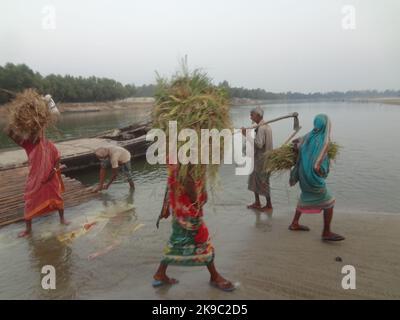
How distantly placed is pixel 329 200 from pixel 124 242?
2.89 m

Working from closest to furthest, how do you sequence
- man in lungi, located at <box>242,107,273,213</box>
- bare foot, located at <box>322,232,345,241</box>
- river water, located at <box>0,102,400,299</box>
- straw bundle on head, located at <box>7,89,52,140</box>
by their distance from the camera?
river water, located at <box>0,102,400,299</box>
bare foot, located at <box>322,232,345,241</box>
straw bundle on head, located at <box>7,89,52,140</box>
man in lungi, located at <box>242,107,273,213</box>

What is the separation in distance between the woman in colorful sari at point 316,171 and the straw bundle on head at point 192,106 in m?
1.70

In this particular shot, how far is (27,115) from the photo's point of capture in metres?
4.55

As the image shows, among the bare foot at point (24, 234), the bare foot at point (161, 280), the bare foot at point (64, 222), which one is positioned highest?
the bare foot at point (161, 280)

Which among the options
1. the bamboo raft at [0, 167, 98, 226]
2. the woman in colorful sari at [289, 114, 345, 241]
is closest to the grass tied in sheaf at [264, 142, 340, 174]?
the woman in colorful sari at [289, 114, 345, 241]

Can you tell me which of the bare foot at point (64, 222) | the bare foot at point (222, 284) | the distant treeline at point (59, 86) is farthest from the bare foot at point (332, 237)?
the distant treeline at point (59, 86)

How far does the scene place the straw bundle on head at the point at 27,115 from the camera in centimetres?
454

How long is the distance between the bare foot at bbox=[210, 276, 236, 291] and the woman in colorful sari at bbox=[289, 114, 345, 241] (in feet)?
5.55

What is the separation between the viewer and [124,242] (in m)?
4.48

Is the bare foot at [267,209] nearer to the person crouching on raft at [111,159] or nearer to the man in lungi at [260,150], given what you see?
the man in lungi at [260,150]

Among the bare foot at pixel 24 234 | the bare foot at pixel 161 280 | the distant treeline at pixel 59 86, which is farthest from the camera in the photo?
the distant treeline at pixel 59 86

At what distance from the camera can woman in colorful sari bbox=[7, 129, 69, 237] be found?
4.74 m

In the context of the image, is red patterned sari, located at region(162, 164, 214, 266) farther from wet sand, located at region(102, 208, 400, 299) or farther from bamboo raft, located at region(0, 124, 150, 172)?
bamboo raft, located at region(0, 124, 150, 172)
